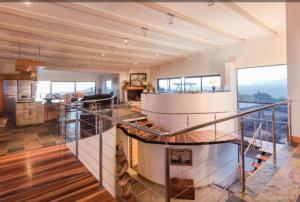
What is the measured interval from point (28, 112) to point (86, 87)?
8.87m

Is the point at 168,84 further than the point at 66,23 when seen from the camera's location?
Yes

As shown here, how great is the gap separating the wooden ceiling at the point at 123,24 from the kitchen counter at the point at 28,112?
1.97m

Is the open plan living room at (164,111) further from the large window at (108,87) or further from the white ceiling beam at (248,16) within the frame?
the large window at (108,87)

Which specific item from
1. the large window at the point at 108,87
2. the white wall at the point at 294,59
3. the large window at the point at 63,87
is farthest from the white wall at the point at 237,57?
the large window at the point at 63,87

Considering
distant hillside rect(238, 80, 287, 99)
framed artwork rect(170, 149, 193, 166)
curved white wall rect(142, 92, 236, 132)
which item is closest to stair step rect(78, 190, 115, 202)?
framed artwork rect(170, 149, 193, 166)

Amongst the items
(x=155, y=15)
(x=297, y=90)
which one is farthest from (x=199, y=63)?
(x=297, y=90)

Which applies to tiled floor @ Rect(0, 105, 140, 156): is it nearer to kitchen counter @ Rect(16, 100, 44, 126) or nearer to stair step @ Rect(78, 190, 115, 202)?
kitchen counter @ Rect(16, 100, 44, 126)

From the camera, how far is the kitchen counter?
5504 millimetres

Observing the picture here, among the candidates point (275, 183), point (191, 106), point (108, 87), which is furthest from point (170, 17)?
point (108, 87)

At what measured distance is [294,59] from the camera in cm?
346

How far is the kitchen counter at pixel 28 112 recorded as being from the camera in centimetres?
550

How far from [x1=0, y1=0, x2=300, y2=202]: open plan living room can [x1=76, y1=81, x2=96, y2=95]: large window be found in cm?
418

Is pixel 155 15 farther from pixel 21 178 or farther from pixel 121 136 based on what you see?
pixel 121 136

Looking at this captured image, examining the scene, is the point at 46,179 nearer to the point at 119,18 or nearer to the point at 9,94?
the point at 119,18
